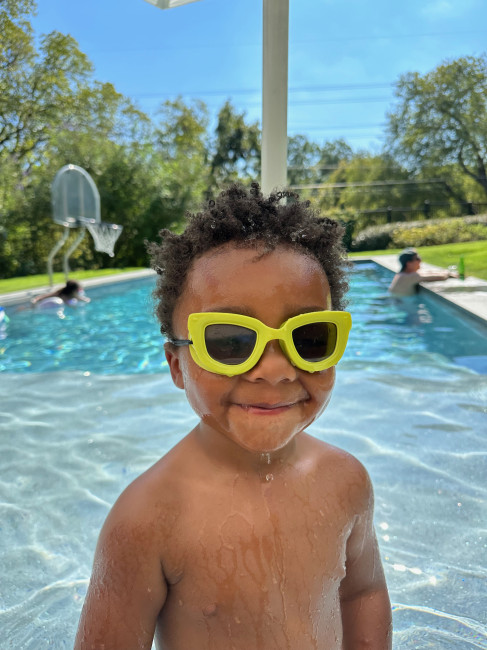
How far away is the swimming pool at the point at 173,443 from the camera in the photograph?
2.40 metres

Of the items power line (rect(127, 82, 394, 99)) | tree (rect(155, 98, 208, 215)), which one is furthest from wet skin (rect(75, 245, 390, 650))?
power line (rect(127, 82, 394, 99))

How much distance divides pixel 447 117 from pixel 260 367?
116 feet

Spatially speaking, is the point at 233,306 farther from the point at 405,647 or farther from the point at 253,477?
the point at 405,647

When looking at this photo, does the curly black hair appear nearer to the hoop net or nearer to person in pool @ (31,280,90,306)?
person in pool @ (31,280,90,306)

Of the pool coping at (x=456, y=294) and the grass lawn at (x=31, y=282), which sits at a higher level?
the pool coping at (x=456, y=294)

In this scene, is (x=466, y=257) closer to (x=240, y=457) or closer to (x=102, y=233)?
(x=102, y=233)

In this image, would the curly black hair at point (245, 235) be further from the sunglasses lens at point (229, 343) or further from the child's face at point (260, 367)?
the sunglasses lens at point (229, 343)

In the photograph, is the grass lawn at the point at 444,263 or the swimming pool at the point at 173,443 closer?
the swimming pool at the point at 173,443

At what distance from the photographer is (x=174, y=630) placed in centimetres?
133

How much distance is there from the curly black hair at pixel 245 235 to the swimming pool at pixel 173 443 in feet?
0.95

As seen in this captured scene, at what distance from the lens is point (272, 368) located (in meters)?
1.19

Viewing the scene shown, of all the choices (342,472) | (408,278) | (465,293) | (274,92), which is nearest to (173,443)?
(274,92)

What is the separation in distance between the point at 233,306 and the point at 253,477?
42cm

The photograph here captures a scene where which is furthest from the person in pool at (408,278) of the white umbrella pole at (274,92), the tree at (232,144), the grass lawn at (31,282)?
the tree at (232,144)
